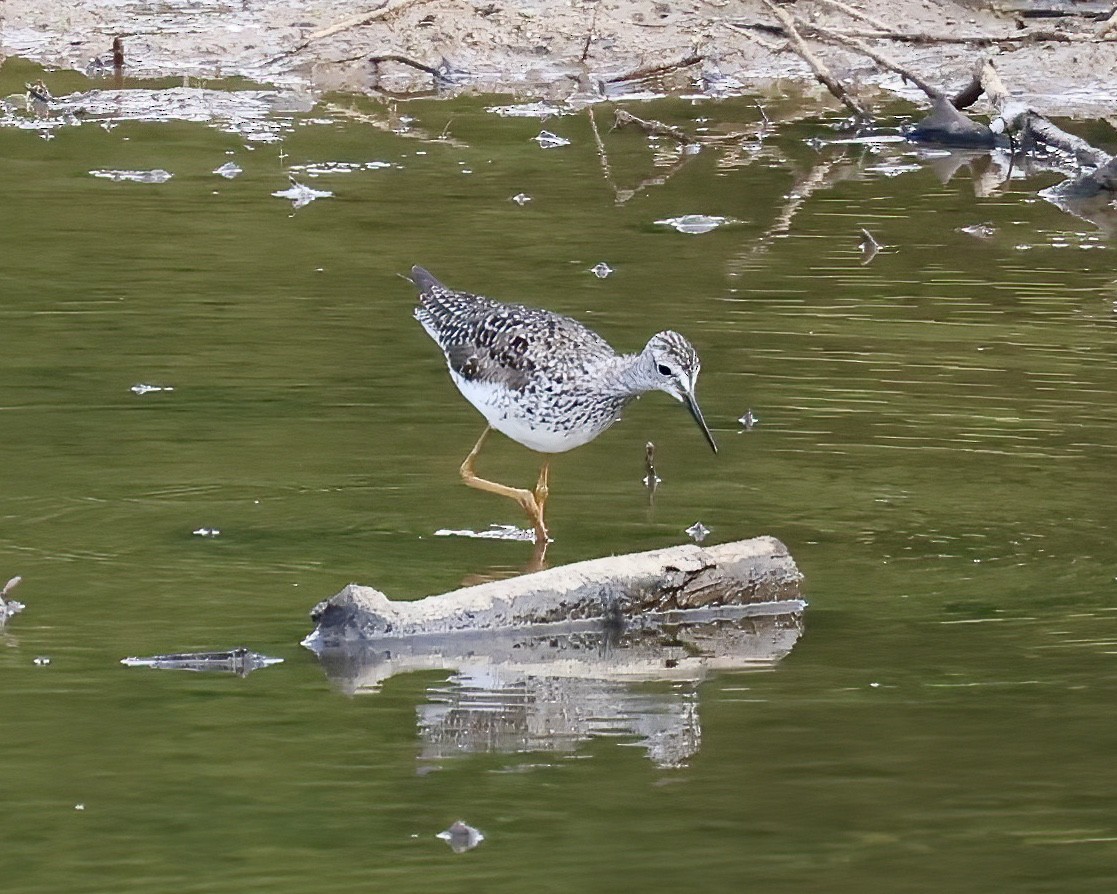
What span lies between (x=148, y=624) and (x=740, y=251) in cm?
718

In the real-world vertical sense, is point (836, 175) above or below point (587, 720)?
below

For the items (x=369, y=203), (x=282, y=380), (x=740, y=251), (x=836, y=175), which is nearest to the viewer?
(x=282, y=380)

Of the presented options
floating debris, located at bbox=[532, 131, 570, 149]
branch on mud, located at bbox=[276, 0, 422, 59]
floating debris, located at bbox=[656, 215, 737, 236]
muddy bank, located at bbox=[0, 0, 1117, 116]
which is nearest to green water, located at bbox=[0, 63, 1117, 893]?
floating debris, located at bbox=[656, 215, 737, 236]

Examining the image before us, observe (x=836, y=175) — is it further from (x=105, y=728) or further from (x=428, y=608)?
A: (x=105, y=728)

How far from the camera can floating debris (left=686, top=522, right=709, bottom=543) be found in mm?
8656

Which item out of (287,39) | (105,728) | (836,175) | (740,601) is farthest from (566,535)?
(287,39)

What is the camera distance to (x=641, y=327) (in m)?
12.0

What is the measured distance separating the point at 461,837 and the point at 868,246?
8.91 meters

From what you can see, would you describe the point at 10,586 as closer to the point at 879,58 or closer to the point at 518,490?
the point at 518,490

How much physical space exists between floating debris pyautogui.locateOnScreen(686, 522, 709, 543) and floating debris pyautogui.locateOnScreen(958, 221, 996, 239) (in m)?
6.38

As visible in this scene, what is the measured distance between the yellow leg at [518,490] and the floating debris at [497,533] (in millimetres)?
56

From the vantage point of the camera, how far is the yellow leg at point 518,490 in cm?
893

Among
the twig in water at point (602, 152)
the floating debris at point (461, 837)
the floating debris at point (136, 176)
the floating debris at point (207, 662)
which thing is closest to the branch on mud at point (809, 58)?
the twig in water at point (602, 152)

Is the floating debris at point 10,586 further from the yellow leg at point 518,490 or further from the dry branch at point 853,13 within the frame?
the dry branch at point 853,13
